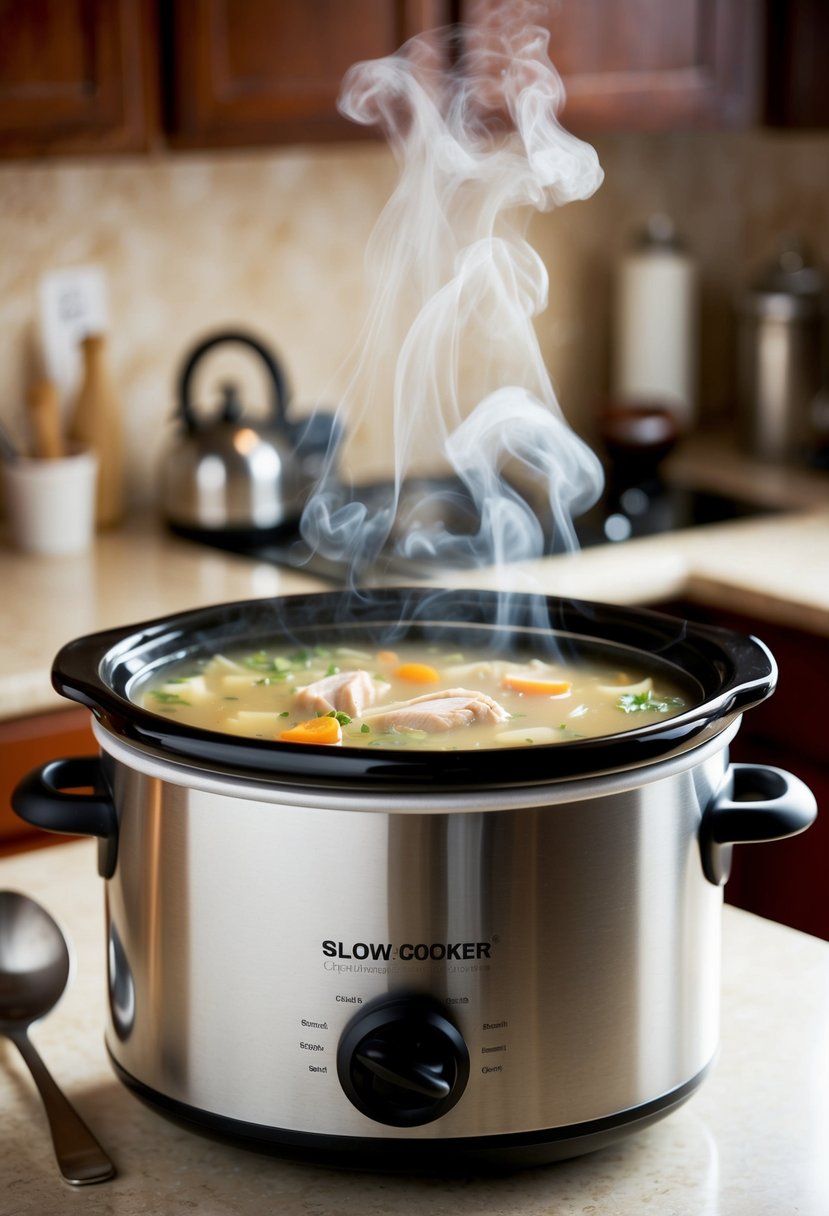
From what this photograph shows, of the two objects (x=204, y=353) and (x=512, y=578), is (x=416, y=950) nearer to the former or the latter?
(x=512, y=578)

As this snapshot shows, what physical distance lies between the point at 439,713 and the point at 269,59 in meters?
1.55

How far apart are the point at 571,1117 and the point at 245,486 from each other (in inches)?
68.2

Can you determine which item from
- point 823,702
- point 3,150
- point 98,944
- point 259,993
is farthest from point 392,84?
point 259,993

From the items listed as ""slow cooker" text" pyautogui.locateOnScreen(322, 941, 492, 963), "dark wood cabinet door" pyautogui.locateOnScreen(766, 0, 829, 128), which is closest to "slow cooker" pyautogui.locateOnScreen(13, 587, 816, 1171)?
""slow cooker" text" pyautogui.locateOnScreen(322, 941, 492, 963)

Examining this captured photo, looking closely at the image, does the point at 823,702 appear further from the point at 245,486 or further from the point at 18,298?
the point at 18,298

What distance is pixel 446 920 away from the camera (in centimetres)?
75

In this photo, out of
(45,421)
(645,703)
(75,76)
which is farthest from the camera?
(45,421)

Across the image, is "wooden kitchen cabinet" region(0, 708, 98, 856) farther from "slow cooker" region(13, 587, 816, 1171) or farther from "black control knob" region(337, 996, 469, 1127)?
"black control knob" region(337, 996, 469, 1127)

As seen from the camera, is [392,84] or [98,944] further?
[392,84]

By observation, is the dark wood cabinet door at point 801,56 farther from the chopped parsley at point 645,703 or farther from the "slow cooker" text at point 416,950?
the "slow cooker" text at point 416,950

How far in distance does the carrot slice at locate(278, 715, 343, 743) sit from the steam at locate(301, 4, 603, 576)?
91cm

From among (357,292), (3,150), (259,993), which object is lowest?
(259,993)

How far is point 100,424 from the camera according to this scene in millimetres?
2557

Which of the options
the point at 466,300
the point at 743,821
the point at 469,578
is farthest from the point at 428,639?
the point at 466,300
